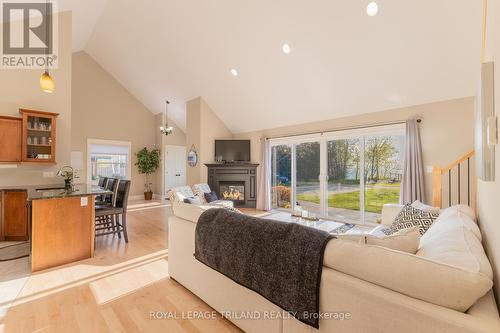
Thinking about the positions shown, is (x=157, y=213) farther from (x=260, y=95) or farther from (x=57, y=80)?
(x=260, y=95)

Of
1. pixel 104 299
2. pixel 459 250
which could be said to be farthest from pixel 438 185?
pixel 104 299

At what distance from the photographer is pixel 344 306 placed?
1.16 metres

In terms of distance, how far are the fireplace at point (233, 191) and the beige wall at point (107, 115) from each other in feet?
9.67

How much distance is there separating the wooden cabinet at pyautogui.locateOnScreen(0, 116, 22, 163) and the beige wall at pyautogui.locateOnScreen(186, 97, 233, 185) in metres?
3.81

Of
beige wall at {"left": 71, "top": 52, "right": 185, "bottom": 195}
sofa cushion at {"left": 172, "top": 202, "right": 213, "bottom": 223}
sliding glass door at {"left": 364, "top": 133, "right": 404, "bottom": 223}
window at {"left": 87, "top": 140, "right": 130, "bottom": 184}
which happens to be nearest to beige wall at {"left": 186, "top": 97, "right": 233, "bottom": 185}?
beige wall at {"left": 71, "top": 52, "right": 185, "bottom": 195}

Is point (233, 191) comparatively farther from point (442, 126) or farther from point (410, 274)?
point (410, 274)

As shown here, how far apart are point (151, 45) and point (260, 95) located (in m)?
2.97

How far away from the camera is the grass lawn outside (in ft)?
15.1

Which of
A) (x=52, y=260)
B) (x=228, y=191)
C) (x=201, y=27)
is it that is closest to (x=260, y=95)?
(x=201, y=27)

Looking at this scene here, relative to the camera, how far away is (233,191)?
23.2 ft

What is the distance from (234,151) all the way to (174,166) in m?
3.19

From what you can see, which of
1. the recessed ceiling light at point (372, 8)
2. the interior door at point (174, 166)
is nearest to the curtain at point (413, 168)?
the recessed ceiling light at point (372, 8)

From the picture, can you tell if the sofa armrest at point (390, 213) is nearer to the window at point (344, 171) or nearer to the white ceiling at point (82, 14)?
the window at point (344, 171)

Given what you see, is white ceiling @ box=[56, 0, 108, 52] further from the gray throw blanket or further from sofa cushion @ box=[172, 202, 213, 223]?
the gray throw blanket
